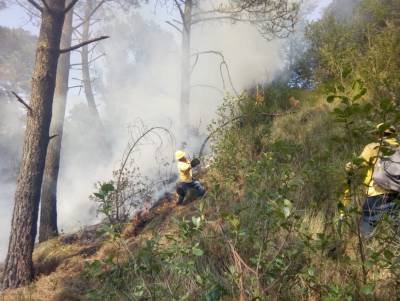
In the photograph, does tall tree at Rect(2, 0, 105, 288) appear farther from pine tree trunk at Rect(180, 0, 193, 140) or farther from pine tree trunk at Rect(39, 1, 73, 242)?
pine tree trunk at Rect(180, 0, 193, 140)

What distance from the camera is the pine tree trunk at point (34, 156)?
15.9ft

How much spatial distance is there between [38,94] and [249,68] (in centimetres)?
955

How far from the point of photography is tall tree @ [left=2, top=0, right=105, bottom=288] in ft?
15.9

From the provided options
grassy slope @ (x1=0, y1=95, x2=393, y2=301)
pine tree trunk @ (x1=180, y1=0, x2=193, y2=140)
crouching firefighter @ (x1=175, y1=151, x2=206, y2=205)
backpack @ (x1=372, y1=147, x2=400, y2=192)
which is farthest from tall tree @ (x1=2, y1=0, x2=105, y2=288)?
pine tree trunk @ (x1=180, y1=0, x2=193, y2=140)

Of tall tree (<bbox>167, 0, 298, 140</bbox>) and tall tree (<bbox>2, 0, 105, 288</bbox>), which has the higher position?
tall tree (<bbox>167, 0, 298, 140</bbox>)

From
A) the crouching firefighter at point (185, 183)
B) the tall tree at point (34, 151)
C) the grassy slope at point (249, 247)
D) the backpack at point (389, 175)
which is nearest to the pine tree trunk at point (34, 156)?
the tall tree at point (34, 151)

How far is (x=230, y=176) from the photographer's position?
621 cm

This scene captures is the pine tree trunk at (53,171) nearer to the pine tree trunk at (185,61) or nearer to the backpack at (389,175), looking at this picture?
the pine tree trunk at (185,61)

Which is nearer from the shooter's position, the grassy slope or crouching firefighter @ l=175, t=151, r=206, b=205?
the grassy slope

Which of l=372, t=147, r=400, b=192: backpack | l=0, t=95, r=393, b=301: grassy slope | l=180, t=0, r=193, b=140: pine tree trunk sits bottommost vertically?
l=0, t=95, r=393, b=301: grassy slope

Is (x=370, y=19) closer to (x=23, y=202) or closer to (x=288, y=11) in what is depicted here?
(x=288, y=11)

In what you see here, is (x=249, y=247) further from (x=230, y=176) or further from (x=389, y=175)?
(x=230, y=176)

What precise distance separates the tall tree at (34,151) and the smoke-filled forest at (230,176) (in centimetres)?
2

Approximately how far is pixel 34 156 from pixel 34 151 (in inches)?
2.7
